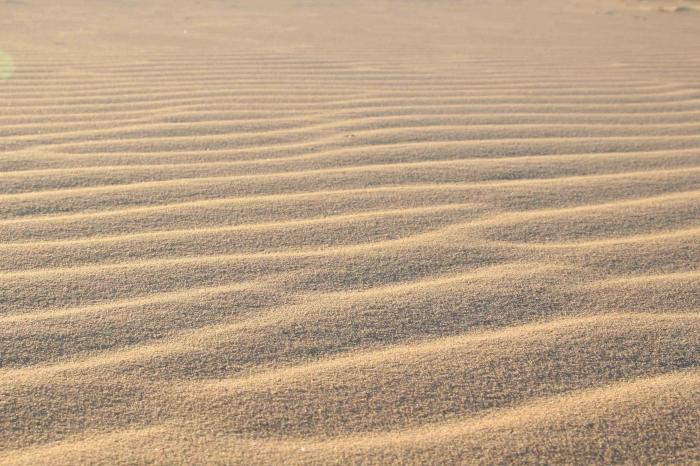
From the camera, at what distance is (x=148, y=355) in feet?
4.55

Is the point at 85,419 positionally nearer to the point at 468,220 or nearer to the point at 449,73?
the point at 468,220

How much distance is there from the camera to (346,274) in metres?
1.72

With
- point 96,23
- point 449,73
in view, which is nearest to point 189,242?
point 449,73

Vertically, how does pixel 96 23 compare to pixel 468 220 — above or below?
below

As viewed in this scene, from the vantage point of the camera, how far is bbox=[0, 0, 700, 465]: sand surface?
1217 mm

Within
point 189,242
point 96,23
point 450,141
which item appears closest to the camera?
point 189,242

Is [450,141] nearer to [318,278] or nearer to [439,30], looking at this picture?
[318,278]

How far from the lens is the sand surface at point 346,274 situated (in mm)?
1217

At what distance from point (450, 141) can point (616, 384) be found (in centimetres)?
157

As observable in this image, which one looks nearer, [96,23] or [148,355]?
[148,355]

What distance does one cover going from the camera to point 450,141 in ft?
9.11

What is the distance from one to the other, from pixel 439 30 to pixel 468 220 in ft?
16.1

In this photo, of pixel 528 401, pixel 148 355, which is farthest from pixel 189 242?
pixel 528 401

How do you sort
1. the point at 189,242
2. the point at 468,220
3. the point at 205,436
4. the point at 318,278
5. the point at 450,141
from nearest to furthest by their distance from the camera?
1. the point at 205,436
2. the point at 318,278
3. the point at 189,242
4. the point at 468,220
5. the point at 450,141
